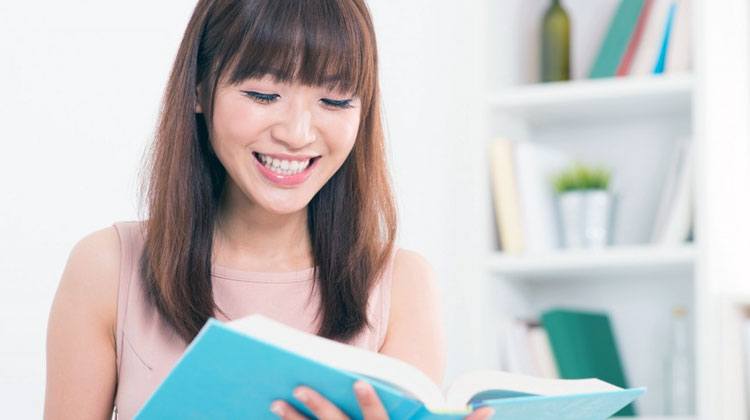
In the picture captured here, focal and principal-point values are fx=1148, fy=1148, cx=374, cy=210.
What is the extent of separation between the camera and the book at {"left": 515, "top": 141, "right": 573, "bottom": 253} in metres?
2.85

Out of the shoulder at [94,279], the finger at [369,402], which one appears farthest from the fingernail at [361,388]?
the shoulder at [94,279]

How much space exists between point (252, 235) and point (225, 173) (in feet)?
0.30

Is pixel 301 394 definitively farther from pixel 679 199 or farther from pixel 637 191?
pixel 637 191

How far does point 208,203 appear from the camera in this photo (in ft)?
4.95

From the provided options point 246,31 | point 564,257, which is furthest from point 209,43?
point 564,257

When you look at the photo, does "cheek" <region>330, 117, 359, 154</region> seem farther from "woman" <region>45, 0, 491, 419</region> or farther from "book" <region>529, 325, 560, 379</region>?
"book" <region>529, 325, 560, 379</region>

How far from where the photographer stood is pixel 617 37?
2.89 metres

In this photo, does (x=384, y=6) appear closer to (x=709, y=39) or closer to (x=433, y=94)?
(x=433, y=94)

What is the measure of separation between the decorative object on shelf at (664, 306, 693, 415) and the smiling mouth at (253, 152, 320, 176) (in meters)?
1.60

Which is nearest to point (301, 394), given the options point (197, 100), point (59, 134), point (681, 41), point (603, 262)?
point (197, 100)

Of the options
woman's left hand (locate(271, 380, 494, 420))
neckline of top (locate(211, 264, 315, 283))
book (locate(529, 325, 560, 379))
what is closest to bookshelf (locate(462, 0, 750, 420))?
book (locate(529, 325, 560, 379))

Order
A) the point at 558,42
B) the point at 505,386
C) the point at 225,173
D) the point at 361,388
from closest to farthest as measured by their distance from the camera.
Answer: the point at 361,388, the point at 505,386, the point at 225,173, the point at 558,42

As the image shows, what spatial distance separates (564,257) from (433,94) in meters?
0.52

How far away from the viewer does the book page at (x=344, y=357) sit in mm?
1049
